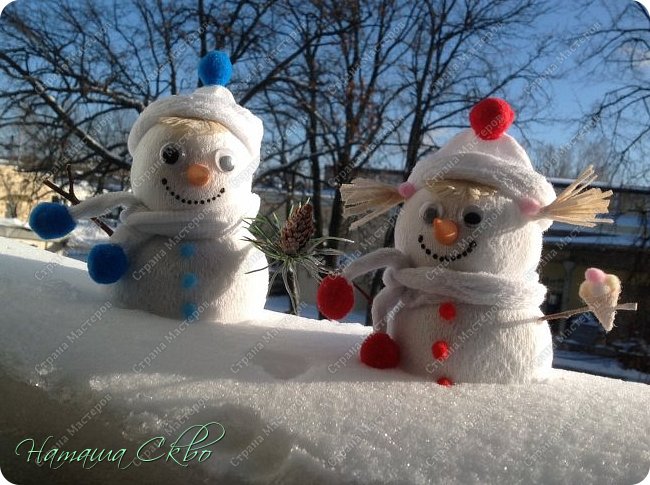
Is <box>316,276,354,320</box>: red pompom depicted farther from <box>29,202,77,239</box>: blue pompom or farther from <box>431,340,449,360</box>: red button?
<box>29,202,77,239</box>: blue pompom

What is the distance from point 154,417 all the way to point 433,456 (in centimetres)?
29

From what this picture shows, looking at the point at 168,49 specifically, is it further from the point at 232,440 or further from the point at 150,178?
the point at 232,440

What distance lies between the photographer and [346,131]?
2066mm

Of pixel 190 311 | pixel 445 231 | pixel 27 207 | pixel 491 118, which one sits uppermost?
pixel 491 118

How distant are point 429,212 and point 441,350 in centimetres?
18

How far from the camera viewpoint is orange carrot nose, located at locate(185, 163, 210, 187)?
809 millimetres

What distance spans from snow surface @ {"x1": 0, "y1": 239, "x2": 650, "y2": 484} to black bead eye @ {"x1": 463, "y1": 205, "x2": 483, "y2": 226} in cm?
20

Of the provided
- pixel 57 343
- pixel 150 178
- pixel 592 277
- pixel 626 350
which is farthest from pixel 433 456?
pixel 626 350

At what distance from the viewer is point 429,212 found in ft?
2.26

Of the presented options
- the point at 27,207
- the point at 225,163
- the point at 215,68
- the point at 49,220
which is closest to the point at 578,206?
the point at 225,163

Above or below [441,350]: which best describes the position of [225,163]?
above

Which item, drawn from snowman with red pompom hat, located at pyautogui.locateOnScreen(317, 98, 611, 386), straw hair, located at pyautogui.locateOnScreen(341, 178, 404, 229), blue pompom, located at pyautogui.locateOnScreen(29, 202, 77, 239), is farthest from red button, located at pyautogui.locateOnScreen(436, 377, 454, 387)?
blue pompom, located at pyautogui.locateOnScreen(29, 202, 77, 239)

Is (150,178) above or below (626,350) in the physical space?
above

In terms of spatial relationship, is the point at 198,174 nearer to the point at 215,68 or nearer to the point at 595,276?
the point at 215,68
